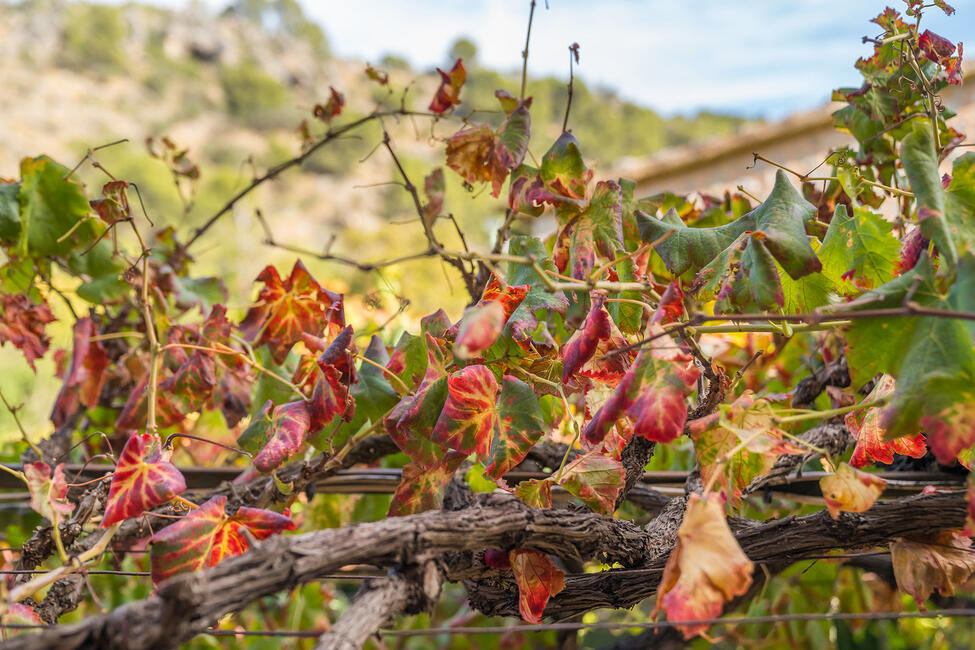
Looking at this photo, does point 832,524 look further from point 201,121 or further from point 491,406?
point 201,121

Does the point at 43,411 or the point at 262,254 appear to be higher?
the point at 262,254

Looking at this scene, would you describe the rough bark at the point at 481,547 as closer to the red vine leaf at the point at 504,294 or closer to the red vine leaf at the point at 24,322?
the red vine leaf at the point at 504,294

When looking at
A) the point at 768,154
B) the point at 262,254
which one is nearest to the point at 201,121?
the point at 262,254

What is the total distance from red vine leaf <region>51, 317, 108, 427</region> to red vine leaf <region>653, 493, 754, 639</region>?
989mm

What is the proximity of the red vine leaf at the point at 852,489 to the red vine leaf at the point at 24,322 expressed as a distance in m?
1.16

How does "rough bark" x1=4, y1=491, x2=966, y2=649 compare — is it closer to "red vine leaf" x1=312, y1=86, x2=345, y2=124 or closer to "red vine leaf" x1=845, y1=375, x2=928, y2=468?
"red vine leaf" x1=845, y1=375, x2=928, y2=468

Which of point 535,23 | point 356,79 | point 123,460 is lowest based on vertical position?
point 123,460

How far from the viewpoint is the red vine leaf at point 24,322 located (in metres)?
1.17

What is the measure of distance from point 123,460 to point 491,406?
344mm

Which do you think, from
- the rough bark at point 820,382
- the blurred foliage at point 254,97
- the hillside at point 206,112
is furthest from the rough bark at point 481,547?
the blurred foliage at point 254,97

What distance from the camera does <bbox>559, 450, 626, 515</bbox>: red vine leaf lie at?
72cm

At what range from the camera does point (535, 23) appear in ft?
3.15

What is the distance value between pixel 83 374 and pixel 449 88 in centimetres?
73

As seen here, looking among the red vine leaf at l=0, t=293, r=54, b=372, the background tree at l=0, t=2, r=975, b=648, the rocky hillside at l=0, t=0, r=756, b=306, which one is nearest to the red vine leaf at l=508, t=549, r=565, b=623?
the background tree at l=0, t=2, r=975, b=648
